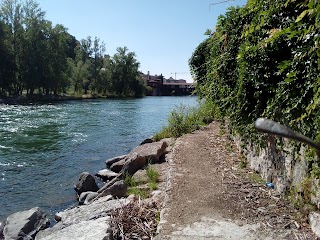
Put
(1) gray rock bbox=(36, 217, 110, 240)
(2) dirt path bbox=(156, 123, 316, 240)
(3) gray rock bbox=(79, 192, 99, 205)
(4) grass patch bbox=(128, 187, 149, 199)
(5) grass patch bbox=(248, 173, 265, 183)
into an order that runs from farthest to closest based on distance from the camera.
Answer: (3) gray rock bbox=(79, 192, 99, 205) < (4) grass patch bbox=(128, 187, 149, 199) < (5) grass patch bbox=(248, 173, 265, 183) < (1) gray rock bbox=(36, 217, 110, 240) < (2) dirt path bbox=(156, 123, 316, 240)

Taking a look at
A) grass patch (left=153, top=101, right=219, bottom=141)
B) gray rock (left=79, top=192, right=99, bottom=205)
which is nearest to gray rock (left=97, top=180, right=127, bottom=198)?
gray rock (left=79, top=192, right=99, bottom=205)

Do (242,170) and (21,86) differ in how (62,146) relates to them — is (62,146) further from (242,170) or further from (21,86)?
(21,86)

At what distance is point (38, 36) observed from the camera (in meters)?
46.5

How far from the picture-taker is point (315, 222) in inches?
131

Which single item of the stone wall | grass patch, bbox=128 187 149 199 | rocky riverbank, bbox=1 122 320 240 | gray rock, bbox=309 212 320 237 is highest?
the stone wall

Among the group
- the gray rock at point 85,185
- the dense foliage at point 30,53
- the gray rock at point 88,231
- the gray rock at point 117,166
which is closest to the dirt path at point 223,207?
the gray rock at point 88,231

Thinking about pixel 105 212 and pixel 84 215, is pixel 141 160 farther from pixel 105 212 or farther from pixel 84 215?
pixel 105 212

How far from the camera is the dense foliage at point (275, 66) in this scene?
3090 mm

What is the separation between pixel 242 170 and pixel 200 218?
2027mm

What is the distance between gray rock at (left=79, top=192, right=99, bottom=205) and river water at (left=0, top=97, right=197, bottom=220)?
365 mm

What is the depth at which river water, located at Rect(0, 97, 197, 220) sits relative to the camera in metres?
8.35

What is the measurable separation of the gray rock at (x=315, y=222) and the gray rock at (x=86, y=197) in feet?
17.6

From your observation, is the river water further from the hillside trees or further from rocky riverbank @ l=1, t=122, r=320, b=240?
the hillside trees

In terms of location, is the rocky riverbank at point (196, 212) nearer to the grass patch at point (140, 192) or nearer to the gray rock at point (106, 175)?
the grass patch at point (140, 192)
